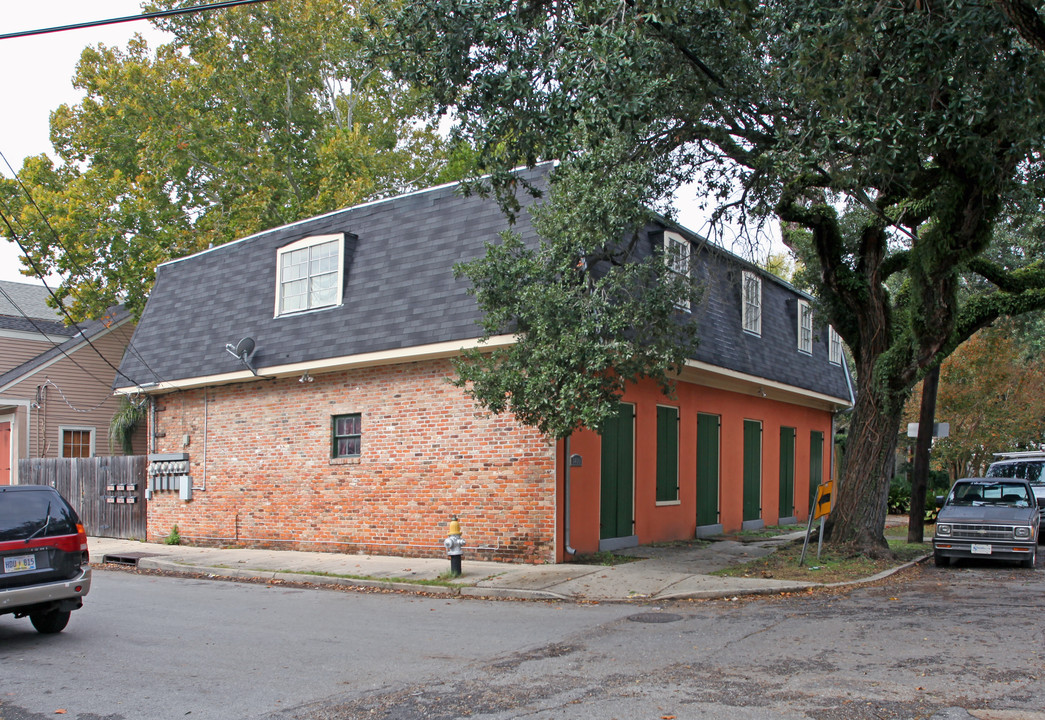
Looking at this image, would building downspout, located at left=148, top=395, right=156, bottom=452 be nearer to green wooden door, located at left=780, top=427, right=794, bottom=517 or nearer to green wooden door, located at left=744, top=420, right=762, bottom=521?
green wooden door, located at left=744, top=420, right=762, bottom=521

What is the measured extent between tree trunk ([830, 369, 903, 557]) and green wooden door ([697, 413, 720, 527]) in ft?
13.5

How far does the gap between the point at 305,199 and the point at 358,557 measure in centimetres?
1789

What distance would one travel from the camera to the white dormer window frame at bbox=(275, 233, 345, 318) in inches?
662

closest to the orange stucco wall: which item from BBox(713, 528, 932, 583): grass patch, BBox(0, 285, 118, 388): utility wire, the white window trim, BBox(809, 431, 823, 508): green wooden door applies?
BBox(809, 431, 823, 508): green wooden door

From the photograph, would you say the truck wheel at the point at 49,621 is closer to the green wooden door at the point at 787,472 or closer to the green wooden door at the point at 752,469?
the green wooden door at the point at 752,469

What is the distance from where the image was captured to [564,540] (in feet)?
45.4

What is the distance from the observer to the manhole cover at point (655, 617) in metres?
9.66

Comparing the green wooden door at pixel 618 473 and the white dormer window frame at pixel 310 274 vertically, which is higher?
the white dormer window frame at pixel 310 274

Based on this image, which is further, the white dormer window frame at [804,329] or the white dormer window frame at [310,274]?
the white dormer window frame at [804,329]

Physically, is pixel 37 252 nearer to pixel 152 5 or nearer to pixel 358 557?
pixel 152 5

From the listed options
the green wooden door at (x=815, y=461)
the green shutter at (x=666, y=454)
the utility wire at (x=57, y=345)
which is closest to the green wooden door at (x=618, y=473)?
the green shutter at (x=666, y=454)

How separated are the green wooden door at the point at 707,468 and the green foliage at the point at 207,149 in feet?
43.0

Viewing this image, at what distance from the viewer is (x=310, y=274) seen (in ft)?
56.5

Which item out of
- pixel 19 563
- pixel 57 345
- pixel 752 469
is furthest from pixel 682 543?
pixel 57 345
